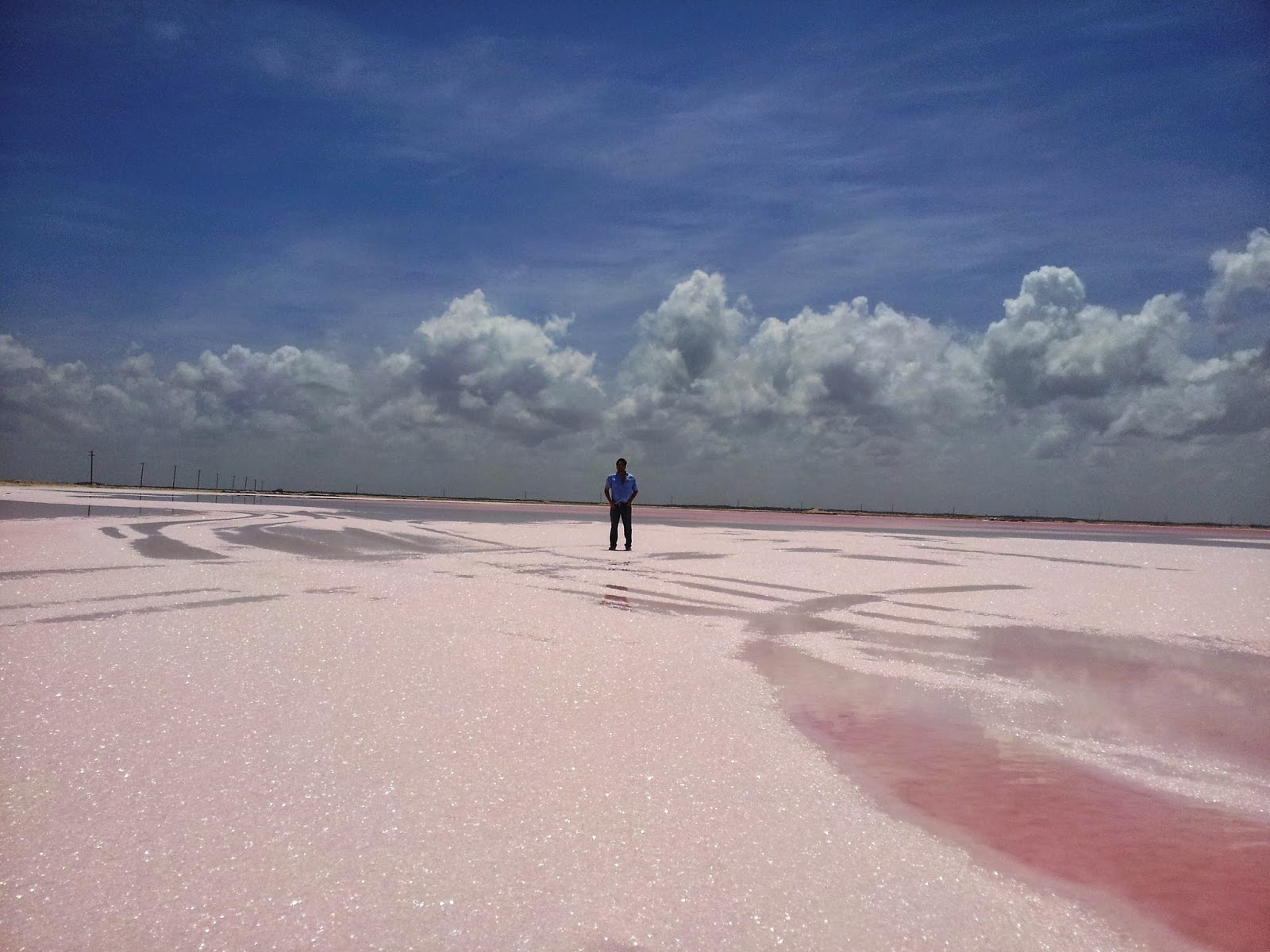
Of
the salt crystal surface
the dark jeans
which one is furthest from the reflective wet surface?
the dark jeans

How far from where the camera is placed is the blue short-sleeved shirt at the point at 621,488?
19.9 m

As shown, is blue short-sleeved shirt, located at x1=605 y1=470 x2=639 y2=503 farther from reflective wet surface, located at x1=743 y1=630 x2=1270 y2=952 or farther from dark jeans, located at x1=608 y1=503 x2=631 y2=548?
reflective wet surface, located at x1=743 y1=630 x2=1270 y2=952

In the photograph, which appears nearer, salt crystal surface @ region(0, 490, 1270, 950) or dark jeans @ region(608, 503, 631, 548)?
salt crystal surface @ region(0, 490, 1270, 950)

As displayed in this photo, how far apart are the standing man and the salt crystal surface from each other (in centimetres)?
969

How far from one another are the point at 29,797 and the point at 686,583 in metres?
10.1

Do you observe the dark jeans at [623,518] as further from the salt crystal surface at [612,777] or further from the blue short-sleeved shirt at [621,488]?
the salt crystal surface at [612,777]

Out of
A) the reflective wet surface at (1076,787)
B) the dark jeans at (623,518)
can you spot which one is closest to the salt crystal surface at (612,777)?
the reflective wet surface at (1076,787)

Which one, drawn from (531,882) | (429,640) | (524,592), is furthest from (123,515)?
(531,882)

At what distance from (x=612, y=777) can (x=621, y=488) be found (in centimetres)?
1580

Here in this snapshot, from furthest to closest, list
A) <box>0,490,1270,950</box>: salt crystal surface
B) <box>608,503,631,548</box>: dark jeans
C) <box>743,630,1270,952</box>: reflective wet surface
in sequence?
<box>608,503,631,548</box>: dark jeans
<box>743,630,1270,952</box>: reflective wet surface
<box>0,490,1270,950</box>: salt crystal surface

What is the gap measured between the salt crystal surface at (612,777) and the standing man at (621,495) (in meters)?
9.69

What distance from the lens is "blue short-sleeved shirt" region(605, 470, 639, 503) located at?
1988 centimetres

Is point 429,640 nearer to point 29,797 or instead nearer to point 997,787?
point 29,797

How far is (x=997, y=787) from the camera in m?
4.32
